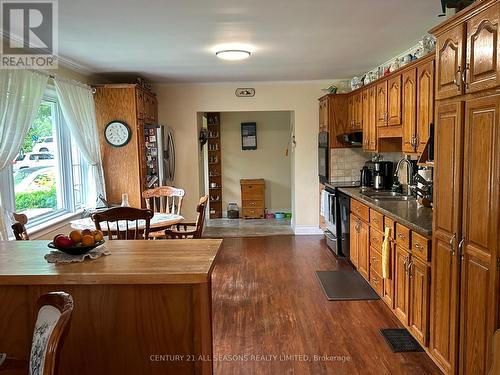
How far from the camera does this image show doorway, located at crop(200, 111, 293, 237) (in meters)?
8.57

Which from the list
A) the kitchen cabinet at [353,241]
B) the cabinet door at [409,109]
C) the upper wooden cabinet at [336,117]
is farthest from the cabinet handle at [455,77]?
the upper wooden cabinet at [336,117]

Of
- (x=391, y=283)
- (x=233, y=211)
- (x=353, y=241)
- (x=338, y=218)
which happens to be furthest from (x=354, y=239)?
(x=233, y=211)

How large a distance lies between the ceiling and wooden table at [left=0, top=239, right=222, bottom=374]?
1827 millimetres

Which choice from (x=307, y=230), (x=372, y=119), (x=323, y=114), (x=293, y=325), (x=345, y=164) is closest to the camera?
(x=293, y=325)

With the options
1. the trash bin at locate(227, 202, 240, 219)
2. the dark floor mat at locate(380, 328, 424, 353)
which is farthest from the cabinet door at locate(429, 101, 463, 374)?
the trash bin at locate(227, 202, 240, 219)

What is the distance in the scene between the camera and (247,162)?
28.7 feet

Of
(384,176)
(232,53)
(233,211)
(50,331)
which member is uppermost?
(232,53)

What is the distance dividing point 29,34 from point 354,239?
376 centimetres

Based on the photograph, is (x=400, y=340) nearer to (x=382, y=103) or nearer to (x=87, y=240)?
(x=87, y=240)

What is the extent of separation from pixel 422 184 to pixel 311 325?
164 centimetres

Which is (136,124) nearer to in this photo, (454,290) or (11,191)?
(11,191)

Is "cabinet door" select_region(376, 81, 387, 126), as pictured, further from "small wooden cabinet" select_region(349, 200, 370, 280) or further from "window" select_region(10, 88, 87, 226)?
"window" select_region(10, 88, 87, 226)

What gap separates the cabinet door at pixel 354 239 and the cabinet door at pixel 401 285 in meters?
1.20

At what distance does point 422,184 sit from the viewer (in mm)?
3797
